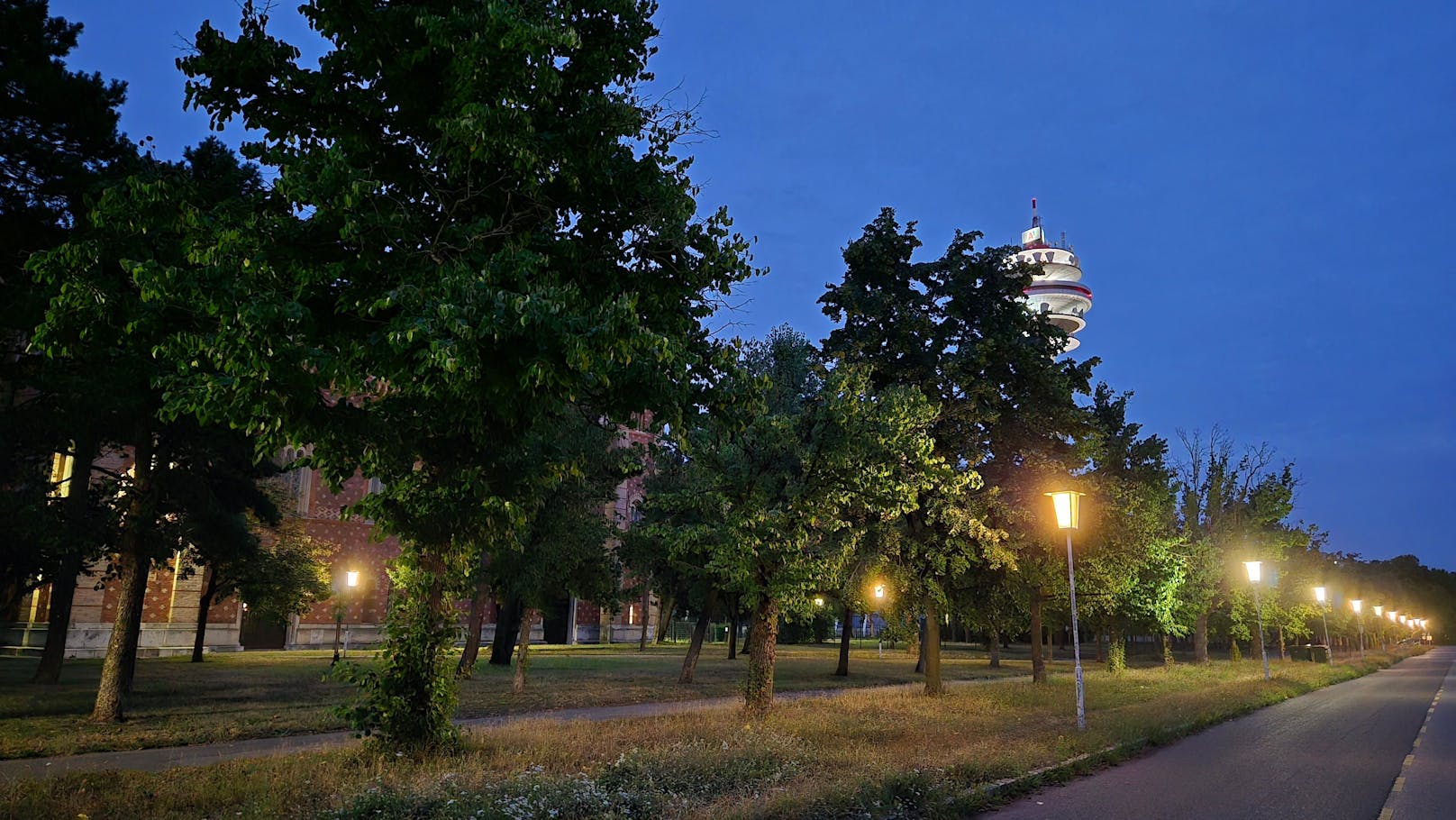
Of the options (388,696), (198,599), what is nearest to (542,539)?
(388,696)

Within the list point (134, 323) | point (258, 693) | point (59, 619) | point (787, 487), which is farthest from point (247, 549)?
point (134, 323)

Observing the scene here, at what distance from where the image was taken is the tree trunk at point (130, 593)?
15109 mm

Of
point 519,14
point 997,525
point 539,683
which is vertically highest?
point 519,14

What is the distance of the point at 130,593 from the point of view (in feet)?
52.2

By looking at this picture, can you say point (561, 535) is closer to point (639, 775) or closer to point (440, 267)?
point (639, 775)

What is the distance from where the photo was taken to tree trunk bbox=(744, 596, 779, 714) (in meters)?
16.1

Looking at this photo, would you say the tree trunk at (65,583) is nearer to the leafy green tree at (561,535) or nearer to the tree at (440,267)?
the leafy green tree at (561,535)

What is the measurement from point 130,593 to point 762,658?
12.2 m

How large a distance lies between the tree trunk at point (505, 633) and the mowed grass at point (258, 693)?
94 centimetres

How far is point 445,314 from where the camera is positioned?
730 centimetres

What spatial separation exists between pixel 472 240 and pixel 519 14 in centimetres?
236

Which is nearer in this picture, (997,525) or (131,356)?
(131,356)

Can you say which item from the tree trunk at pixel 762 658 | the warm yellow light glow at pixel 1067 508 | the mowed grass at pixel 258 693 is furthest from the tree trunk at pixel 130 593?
the warm yellow light glow at pixel 1067 508

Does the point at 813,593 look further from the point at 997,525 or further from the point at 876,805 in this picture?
the point at 876,805
